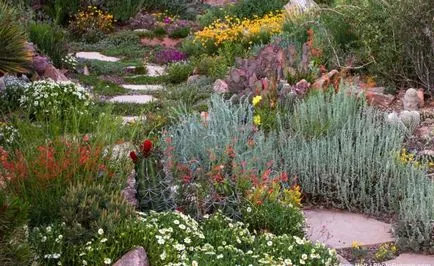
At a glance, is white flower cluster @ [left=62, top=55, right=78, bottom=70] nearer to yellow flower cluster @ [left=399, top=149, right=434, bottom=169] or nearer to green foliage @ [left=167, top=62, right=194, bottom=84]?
green foliage @ [left=167, top=62, right=194, bottom=84]

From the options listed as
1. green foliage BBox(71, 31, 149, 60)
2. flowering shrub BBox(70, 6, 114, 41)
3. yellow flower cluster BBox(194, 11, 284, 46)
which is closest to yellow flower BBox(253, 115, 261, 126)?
yellow flower cluster BBox(194, 11, 284, 46)

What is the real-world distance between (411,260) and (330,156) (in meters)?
1.37

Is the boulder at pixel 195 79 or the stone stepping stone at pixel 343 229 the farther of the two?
the boulder at pixel 195 79

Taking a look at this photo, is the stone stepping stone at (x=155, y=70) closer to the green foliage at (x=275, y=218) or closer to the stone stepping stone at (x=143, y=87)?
the stone stepping stone at (x=143, y=87)

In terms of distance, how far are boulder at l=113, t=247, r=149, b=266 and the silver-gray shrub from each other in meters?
1.60

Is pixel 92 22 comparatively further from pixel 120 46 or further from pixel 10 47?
pixel 10 47

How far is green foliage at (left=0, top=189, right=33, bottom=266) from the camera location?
3635mm

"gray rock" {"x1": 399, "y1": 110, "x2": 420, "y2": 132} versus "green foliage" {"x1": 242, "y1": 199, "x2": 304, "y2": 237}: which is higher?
"green foliage" {"x1": 242, "y1": 199, "x2": 304, "y2": 237}

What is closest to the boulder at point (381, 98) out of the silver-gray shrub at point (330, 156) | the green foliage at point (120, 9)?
the silver-gray shrub at point (330, 156)

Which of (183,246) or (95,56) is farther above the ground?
(183,246)

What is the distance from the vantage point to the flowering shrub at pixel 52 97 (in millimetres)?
8586

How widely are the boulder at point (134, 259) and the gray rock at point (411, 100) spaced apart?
497 centimetres

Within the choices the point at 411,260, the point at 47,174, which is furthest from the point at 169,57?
the point at 47,174

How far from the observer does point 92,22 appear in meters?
17.1
